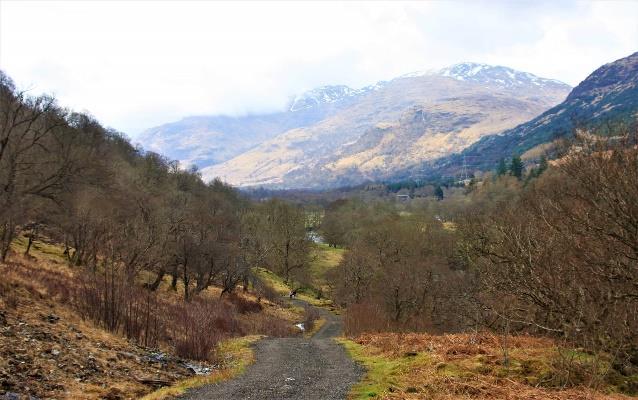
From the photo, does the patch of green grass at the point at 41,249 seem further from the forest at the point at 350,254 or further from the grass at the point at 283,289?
the grass at the point at 283,289

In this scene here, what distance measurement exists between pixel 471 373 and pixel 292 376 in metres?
7.25

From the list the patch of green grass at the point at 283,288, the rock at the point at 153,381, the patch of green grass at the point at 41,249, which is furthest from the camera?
the patch of green grass at the point at 283,288

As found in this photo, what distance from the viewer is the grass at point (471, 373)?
1151 cm

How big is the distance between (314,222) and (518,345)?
154801mm

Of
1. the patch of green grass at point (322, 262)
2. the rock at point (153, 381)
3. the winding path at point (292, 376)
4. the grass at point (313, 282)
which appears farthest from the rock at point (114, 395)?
the patch of green grass at point (322, 262)

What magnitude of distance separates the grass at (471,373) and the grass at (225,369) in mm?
5181

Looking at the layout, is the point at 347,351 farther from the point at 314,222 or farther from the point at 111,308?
the point at 314,222

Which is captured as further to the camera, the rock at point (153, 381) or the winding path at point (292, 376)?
the rock at point (153, 381)

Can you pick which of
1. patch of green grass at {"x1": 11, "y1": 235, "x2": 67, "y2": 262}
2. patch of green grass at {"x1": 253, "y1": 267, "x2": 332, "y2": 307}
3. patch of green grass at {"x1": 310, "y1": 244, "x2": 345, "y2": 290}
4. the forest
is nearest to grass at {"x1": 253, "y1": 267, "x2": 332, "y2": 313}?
patch of green grass at {"x1": 253, "y1": 267, "x2": 332, "y2": 307}

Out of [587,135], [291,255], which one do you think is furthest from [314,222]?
[587,135]

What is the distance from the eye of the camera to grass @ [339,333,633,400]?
11.5m

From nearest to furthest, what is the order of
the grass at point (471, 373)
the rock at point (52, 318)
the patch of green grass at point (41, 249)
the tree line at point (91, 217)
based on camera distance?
the grass at point (471, 373)
the rock at point (52, 318)
the tree line at point (91, 217)
the patch of green grass at point (41, 249)

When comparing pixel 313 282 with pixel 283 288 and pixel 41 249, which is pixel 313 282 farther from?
pixel 41 249

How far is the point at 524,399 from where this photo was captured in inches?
418
